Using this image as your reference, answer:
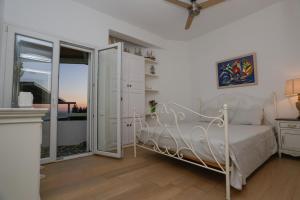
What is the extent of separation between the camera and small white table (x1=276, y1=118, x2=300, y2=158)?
8.39 feet

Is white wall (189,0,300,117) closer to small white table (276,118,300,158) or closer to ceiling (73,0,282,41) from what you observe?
ceiling (73,0,282,41)

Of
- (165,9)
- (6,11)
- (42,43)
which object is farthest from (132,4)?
(6,11)

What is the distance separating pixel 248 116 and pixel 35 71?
391 centimetres

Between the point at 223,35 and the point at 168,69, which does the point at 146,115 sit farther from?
the point at 223,35

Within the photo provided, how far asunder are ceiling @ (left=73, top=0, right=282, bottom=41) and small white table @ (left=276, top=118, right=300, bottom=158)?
2.30m

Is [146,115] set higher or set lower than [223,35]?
lower

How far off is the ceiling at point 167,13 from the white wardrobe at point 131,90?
82 cm

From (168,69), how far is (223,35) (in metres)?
1.62

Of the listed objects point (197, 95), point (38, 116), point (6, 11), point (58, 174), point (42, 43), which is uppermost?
point (6, 11)

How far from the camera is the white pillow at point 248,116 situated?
3.05 meters

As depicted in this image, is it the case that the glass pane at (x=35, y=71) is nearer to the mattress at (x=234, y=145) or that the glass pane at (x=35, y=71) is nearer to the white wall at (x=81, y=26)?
the white wall at (x=81, y=26)

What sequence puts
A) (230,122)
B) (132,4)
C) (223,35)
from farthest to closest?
(223,35) → (230,122) → (132,4)

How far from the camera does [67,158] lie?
111 inches

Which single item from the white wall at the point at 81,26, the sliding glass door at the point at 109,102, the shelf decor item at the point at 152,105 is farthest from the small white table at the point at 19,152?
the shelf decor item at the point at 152,105
